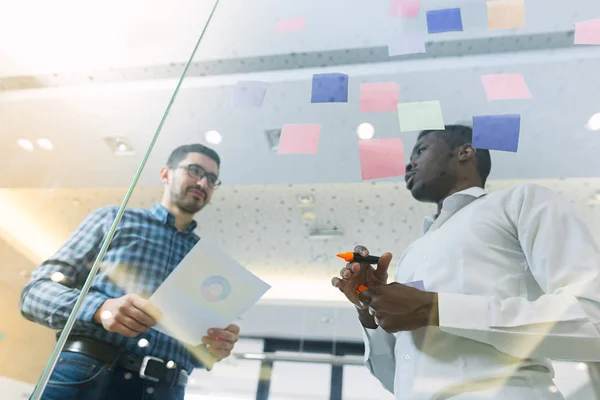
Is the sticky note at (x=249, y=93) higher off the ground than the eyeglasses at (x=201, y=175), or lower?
higher

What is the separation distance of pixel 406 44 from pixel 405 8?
9 centimetres

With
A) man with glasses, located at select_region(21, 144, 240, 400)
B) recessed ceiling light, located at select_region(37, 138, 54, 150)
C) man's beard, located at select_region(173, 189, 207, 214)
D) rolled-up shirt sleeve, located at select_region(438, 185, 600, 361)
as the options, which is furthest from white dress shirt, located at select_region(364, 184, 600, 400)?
recessed ceiling light, located at select_region(37, 138, 54, 150)

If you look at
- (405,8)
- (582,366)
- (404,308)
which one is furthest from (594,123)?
(404,308)

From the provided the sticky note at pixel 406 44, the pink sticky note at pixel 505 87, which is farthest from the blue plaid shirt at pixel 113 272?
the pink sticky note at pixel 505 87

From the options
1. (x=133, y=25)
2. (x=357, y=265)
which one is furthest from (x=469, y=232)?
(x=133, y=25)

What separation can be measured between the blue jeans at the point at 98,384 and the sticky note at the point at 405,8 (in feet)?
3.48

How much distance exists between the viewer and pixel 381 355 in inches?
34.0

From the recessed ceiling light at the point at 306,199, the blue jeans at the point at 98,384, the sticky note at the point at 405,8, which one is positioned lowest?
the blue jeans at the point at 98,384

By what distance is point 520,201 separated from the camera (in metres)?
0.84

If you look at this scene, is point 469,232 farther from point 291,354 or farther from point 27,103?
point 27,103

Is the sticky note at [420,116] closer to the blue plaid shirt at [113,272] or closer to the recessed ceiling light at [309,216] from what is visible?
the recessed ceiling light at [309,216]

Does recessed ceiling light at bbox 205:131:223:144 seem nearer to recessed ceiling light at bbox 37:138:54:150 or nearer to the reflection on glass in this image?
recessed ceiling light at bbox 37:138:54:150

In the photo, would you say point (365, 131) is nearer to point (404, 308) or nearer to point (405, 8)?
point (405, 8)

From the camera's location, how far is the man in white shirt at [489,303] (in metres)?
0.67
